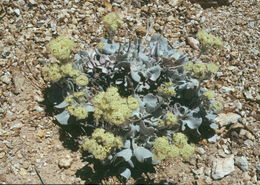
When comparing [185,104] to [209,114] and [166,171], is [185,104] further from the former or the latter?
[166,171]

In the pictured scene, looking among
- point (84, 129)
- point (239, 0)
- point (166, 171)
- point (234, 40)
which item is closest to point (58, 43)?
point (84, 129)

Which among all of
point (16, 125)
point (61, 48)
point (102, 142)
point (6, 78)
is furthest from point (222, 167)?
point (6, 78)

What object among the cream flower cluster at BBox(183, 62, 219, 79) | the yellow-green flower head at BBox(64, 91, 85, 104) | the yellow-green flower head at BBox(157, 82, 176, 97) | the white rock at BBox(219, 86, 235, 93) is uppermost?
the cream flower cluster at BBox(183, 62, 219, 79)

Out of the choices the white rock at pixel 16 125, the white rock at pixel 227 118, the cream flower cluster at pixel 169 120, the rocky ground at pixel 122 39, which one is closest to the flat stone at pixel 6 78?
the rocky ground at pixel 122 39

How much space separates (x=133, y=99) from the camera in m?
3.67

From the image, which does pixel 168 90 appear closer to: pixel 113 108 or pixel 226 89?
pixel 113 108

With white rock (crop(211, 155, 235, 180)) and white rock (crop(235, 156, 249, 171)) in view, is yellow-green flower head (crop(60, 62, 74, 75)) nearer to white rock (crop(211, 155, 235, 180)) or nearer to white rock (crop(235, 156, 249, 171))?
white rock (crop(211, 155, 235, 180))

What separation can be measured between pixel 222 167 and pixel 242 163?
9.1 inches

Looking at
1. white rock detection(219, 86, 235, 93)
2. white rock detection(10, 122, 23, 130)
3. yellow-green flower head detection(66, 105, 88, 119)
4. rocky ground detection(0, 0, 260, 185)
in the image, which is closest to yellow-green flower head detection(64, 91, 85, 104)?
yellow-green flower head detection(66, 105, 88, 119)

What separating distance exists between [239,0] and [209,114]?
7.32 feet

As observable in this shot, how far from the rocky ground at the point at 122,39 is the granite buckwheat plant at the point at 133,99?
235 millimetres

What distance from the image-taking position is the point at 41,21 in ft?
17.1

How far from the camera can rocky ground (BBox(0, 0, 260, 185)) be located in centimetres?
416

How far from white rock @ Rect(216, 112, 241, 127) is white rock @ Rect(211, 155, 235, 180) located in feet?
1.43
